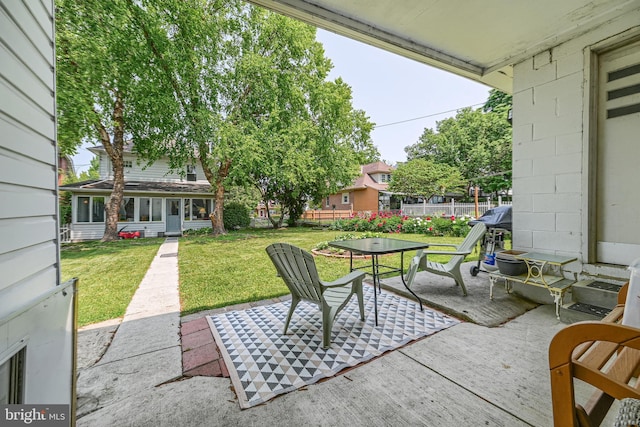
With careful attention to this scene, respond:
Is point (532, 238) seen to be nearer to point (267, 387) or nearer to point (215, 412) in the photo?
point (267, 387)

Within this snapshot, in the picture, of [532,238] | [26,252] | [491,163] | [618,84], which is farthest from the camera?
[491,163]

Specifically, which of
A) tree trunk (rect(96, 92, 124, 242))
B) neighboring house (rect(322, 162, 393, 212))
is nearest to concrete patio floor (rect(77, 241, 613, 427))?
tree trunk (rect(96, 92, 124, 242))

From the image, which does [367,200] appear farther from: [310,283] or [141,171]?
[310,283]

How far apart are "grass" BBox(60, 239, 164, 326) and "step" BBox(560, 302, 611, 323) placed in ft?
17.2

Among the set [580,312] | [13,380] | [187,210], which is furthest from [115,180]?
[580,312]

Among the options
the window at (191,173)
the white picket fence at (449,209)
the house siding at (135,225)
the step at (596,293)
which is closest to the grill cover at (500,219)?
the step at (596,293)

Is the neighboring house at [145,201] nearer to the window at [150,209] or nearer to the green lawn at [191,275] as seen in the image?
the window at [150,209]

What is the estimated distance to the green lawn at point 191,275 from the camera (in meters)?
3.75

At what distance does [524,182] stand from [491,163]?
18619 mm

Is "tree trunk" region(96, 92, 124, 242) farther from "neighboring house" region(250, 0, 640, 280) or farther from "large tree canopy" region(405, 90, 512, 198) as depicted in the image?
"large tree canopy" region(405, 90, 512, 198)

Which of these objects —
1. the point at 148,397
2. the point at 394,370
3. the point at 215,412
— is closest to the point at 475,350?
the point at 394,370

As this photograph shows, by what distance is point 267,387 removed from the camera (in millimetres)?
1880

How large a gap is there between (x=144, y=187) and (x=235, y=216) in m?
4.83

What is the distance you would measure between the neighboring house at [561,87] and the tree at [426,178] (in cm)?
1775
